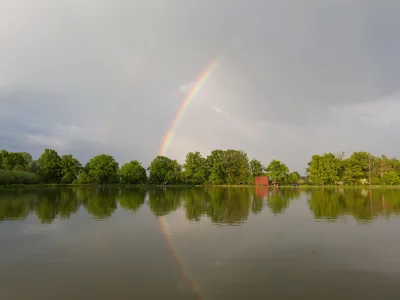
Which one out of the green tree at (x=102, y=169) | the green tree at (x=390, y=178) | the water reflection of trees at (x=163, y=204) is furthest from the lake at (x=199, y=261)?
the green tree at (x=390, y=178)

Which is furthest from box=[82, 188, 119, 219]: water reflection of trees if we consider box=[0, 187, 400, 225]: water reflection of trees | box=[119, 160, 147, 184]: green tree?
box=[119, 160, 147, 184]: green tree

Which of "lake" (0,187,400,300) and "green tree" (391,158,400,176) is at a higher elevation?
"green tree" (391,158,400,176)

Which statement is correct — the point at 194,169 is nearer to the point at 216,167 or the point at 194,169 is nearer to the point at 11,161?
the point at 216,167

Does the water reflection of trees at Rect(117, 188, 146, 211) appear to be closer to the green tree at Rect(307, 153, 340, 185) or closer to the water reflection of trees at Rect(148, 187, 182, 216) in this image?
the water reflection of trees at Rect(148, 187, 182, 216)

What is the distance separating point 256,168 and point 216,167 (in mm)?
18068

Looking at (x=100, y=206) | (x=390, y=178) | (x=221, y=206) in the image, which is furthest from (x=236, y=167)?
(x=100, y=206)

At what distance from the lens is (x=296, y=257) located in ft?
45.6

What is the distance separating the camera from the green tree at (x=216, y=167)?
122m

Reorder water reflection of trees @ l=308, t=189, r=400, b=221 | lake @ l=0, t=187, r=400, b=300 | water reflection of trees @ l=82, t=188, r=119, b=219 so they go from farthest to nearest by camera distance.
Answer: water reflection of trees @ l=82, t=188, r=119, b=219
water reflection of trees @ l=308, t=189, r=400, b=221
lake @ l=0, t=187, r=400, b=300

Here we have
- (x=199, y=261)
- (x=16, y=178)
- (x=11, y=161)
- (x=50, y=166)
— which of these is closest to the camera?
(x=199, y=261)

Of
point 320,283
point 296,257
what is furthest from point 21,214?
point 320,283

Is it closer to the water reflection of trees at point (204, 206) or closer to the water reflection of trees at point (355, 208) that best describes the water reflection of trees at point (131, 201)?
the water reflection of trees at point (204, 206)

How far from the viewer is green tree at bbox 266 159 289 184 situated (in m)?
118

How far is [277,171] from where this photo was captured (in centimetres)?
11744
